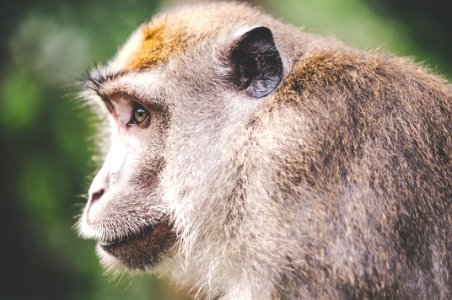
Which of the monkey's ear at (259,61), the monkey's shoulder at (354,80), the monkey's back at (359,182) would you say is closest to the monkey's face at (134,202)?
the monkey's ear at (259,61)

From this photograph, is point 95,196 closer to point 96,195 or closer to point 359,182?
point 96,195

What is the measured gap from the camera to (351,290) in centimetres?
358

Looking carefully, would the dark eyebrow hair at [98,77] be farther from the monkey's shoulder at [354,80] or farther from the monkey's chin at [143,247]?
the monkey's shoulder at [354,80]

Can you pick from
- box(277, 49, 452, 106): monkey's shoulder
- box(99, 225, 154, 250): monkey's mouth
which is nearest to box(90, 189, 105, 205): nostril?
box(99, 225, 154, 250): monkey's mouth

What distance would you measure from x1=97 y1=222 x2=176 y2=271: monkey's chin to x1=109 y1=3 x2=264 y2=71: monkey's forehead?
113cm

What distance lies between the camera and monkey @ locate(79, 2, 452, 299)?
12.1ft

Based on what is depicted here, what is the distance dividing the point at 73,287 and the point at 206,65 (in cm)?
811

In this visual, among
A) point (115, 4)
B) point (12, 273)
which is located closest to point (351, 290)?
point (115, 4)

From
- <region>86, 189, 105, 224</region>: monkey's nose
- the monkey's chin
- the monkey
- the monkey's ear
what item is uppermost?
the monkey's ear

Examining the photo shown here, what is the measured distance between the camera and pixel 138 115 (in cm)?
471

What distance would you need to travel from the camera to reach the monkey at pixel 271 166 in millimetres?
3674

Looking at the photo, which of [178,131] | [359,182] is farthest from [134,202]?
[359,182]

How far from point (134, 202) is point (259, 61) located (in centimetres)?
123

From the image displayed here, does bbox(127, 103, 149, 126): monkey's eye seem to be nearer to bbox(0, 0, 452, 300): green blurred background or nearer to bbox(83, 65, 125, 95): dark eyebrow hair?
bbox(83, 65, 125, 95): dark eyebrow hair
